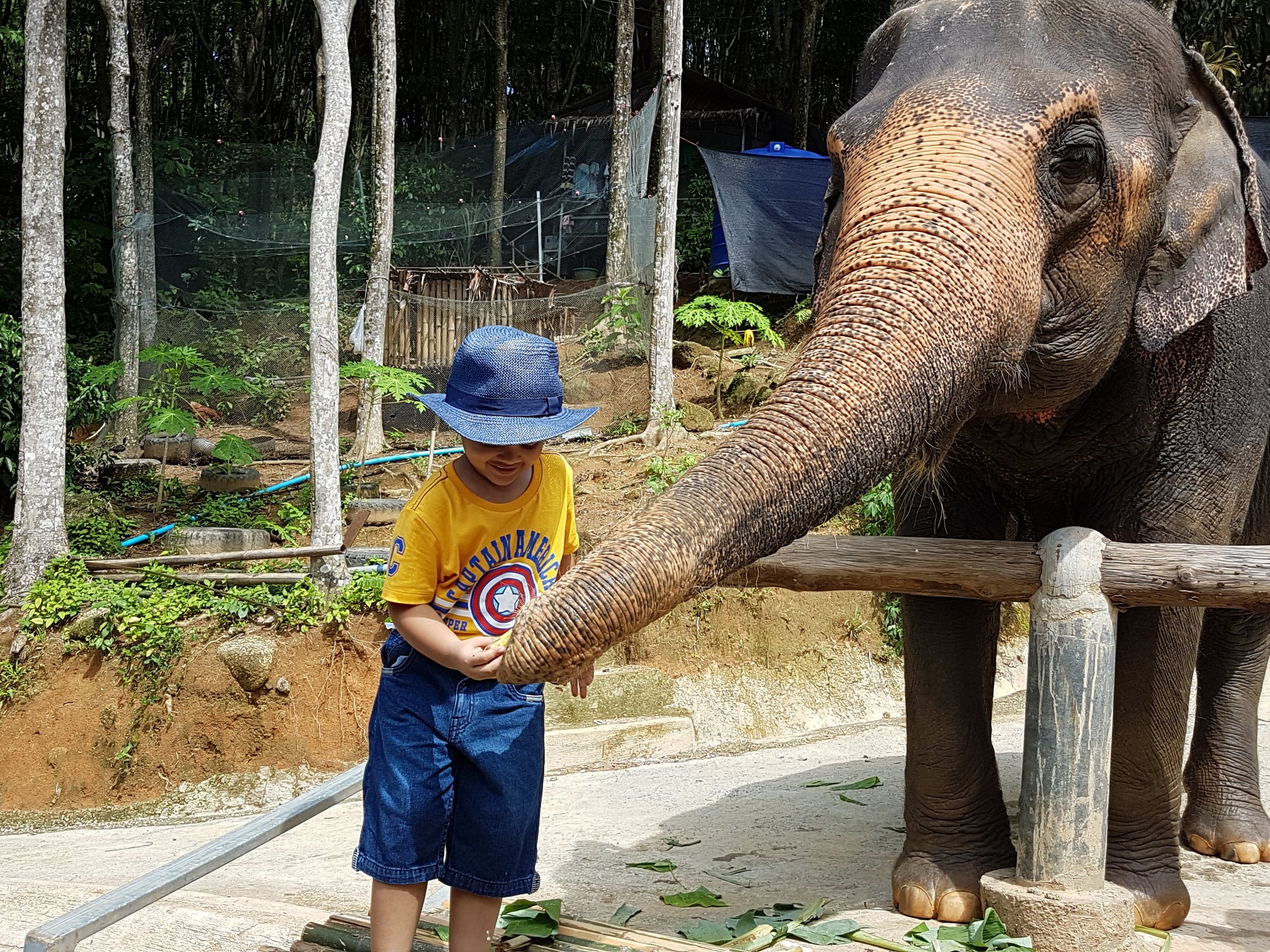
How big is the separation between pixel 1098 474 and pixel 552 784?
3868 millimetres

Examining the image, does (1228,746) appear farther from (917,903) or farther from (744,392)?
(744,392)

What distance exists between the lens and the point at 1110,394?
3.49 metres

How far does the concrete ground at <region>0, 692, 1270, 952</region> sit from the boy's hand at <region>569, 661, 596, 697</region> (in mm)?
1220

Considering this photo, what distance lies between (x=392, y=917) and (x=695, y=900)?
1503mm

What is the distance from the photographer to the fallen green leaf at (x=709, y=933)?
3385 mm

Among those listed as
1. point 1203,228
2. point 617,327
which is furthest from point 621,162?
point 1203,228

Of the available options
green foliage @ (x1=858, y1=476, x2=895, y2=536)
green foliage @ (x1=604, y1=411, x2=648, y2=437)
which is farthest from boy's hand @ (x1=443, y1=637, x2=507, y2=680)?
green foliage @ (x1=604, y1=411, x2=648, y2=437)

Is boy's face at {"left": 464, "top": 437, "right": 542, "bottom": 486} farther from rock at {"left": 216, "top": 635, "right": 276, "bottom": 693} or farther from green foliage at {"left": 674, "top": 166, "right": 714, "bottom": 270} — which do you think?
green foliage at {"left": 674, "top": 166, "right": 714, "bottom": 270}

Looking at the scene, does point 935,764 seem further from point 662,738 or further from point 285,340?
point 285,340

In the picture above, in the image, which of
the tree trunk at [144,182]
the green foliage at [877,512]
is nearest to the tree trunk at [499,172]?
the tree trunk at [144,182]

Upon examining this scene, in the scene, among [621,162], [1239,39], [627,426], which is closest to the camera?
[627,426]

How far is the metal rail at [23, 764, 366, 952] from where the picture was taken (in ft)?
8.32

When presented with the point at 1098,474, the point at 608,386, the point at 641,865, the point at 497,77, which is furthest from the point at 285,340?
the point at 1098,474

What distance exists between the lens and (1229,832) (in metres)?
4.75
